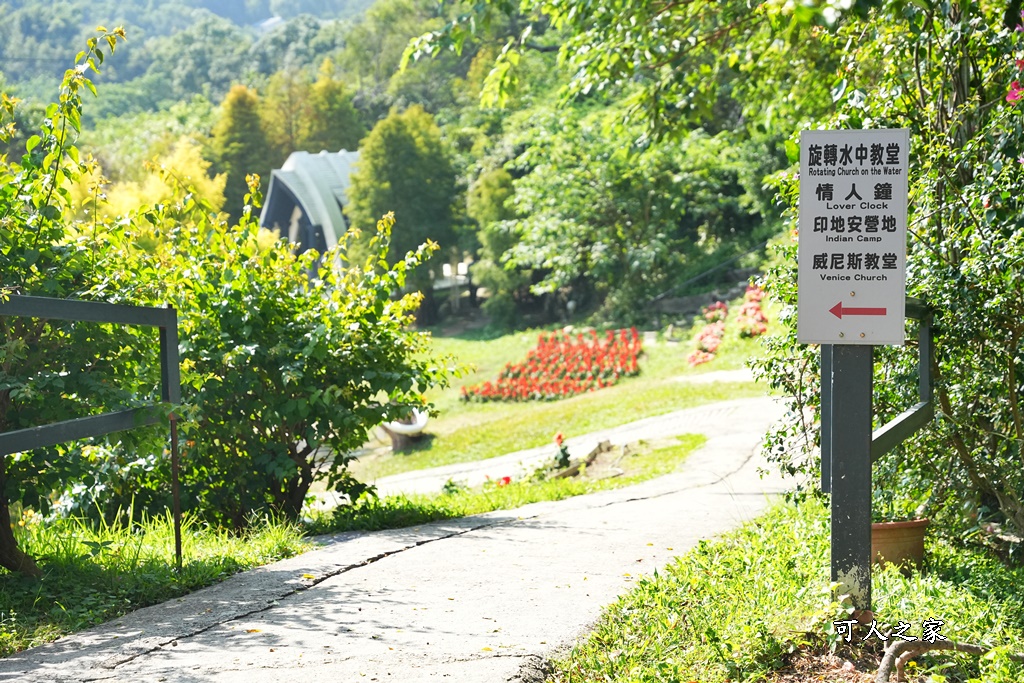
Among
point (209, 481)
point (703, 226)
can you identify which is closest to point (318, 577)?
point (209, 481)

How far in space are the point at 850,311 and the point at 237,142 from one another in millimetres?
47847

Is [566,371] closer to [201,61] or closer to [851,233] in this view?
[851,233]

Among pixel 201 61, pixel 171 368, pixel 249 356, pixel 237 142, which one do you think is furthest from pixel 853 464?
pixel 201 61

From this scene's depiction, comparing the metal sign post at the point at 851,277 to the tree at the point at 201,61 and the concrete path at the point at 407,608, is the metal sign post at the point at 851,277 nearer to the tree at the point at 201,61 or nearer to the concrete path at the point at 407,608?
the concrete path at the point at 407,608

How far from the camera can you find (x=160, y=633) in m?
4.20

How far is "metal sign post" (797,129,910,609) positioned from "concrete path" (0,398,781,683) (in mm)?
1161

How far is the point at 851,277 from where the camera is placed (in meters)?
3.99

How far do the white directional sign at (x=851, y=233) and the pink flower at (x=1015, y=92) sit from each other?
1083 millimetres

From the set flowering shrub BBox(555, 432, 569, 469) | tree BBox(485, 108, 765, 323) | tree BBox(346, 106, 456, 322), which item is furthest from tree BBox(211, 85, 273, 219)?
flowering shrub BBox(555, 432, 569, 469)

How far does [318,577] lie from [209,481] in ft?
7.64

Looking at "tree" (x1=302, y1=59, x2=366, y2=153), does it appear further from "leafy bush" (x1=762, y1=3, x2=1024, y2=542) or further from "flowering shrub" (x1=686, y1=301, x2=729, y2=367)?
"leafy bush" (x1=762, y1=3, x2=1024, y2=542)

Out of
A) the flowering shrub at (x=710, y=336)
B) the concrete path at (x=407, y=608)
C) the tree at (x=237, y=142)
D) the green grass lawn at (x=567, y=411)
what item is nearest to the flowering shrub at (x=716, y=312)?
the flowering shrub at (x=710, y=336)

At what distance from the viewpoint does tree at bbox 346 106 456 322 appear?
3541cm

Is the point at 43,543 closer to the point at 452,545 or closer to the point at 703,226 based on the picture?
the point at 452,545
